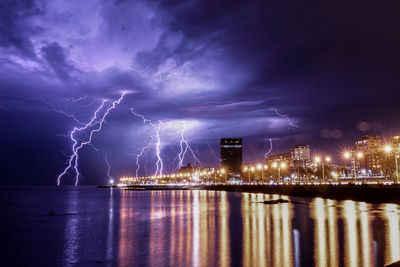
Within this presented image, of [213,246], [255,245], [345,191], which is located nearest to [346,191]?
[345,191]

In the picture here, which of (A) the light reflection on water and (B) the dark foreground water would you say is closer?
(A) the light reflection on water

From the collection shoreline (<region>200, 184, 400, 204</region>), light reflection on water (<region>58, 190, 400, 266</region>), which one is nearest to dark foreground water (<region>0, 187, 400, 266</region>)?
light reflection on water (<region>58, 190, 400, 266</region>)

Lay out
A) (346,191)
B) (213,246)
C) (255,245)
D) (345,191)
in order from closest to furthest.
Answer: (255,245)
(213,246)
(346,191)
(345,191)

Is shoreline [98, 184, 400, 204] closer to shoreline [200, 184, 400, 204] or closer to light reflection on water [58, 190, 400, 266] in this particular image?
shoreline [200, 184, 400, 204]

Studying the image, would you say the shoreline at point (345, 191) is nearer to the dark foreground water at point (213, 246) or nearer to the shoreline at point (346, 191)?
the shoreline at point (346, 191)

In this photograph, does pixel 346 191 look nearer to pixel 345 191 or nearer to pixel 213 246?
pixel 345 191

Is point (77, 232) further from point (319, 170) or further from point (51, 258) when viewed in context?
point (319, 170)

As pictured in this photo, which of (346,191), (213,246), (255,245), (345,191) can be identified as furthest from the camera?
(345,191)

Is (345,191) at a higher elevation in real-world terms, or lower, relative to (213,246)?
higher

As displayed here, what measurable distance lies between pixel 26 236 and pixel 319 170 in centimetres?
13427

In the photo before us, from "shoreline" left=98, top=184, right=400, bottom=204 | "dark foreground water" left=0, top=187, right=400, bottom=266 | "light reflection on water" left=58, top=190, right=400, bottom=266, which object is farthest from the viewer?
"shoreline" left=98, top=184, right=400, bottom=204

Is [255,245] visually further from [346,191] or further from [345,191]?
[345,191]

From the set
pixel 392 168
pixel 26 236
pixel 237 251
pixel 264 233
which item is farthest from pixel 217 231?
pixel 392 168

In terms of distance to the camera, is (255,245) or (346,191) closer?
(255,245)
